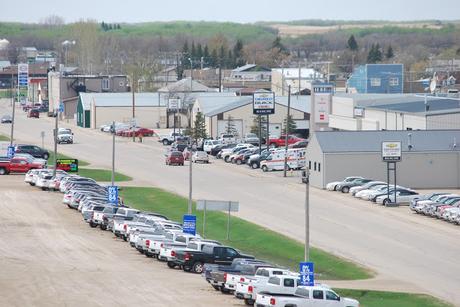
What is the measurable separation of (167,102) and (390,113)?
40836 mm

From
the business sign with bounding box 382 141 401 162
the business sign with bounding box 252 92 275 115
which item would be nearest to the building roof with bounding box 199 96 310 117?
the business sign with bounding box 252 92 275 115

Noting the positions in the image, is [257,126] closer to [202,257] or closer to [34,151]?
[34,151]

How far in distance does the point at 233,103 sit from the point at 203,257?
76799 mm

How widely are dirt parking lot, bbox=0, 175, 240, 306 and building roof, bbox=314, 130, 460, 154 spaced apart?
66.7ft

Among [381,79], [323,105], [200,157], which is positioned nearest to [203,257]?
[200,157]

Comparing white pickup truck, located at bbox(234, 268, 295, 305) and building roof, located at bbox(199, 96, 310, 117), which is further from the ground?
building roof, located at bbox(199, 96, 310, 117)

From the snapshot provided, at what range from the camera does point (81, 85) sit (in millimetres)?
156125

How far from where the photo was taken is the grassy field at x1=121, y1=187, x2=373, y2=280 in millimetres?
47469

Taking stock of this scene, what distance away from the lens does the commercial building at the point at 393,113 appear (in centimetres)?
8894

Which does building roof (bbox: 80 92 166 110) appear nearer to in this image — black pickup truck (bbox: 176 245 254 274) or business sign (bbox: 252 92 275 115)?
business sign (bbox: 252 92 275 115)

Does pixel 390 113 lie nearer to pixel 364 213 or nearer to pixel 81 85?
pixel 364 213

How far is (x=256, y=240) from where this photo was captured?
54906 mm

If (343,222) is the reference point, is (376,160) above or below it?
above

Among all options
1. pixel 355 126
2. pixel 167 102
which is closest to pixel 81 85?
pixel 167 102
